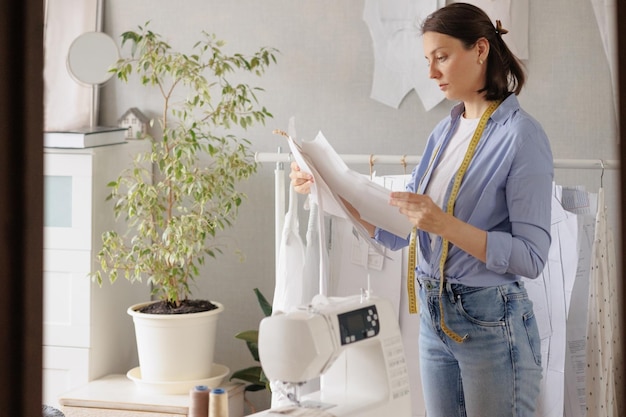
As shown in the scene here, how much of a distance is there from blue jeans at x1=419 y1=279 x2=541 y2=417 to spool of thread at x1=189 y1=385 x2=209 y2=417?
1.71ft

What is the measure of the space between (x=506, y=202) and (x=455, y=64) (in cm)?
31

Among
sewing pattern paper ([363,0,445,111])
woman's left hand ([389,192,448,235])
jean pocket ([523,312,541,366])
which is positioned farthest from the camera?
sewing pattern paper ([363,0,445,111])

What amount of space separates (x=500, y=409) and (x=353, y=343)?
479 mm

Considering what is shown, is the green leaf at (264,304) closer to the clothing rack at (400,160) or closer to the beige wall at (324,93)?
the beige wall at (324,93)

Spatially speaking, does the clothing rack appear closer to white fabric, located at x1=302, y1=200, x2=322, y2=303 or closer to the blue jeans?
white fabric, located at x1=302, y1=200, x2=322, y2=303

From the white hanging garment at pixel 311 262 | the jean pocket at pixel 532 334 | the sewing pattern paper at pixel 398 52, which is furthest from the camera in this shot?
the sewing pattern paper at pixel 398 52

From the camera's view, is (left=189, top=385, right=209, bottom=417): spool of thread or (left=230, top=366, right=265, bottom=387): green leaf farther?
(left=230, top=366, right=265, bottom=387): green leaf

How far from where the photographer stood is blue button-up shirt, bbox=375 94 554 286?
70.2 inches

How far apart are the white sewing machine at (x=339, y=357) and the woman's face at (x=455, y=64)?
562 millimetres

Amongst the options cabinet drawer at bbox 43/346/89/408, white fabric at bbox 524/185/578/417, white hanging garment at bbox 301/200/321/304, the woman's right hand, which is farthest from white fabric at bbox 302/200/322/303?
cabinet drawer at bbox 43/346/89/408

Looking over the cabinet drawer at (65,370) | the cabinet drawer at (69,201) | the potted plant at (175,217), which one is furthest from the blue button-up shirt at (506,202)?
the cabinet drawer at (65,370)

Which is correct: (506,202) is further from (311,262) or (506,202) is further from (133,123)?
(133,123)

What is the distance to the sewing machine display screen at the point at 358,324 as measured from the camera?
59.4 inches

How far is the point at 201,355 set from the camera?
9.93 ft
